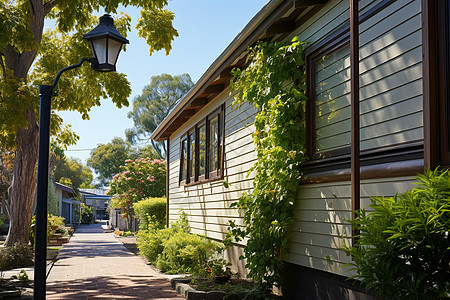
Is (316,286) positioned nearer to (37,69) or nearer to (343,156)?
(343,156)

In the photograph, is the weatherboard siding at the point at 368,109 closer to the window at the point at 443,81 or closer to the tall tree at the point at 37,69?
the window at the point at 443,81

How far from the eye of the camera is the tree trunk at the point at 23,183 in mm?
13977

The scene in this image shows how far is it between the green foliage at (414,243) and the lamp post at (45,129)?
364 centimetres

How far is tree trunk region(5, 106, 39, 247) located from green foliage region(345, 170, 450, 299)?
12528 mm

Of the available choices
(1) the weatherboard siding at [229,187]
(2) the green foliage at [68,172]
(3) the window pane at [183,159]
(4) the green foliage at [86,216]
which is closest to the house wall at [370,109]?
(1) the weatherboard siding at [229,187]

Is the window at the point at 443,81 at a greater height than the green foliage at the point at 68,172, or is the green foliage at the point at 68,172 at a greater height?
the green foliage at the point at 68,172

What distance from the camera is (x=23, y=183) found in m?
14.0

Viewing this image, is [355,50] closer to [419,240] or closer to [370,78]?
[370,78]

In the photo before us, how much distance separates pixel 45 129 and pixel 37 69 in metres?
10.8

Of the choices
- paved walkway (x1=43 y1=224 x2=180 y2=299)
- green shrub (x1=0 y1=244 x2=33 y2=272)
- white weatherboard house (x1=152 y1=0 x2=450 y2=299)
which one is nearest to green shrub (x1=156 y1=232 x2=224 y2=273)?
paved walkway (x1=43 y1=224 x2=180 y2=299)

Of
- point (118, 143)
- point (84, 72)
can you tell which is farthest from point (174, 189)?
point (118, 143)

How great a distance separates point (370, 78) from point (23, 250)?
11.4m

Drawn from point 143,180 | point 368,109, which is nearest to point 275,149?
point 368,109

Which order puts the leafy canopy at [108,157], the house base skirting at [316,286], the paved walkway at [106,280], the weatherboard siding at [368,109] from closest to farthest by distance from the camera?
the weatherboard siding at [368,109]
the house base skirting at [316,286]
the paved walkway at [106,280]
the leafy canopy at [108,157]
